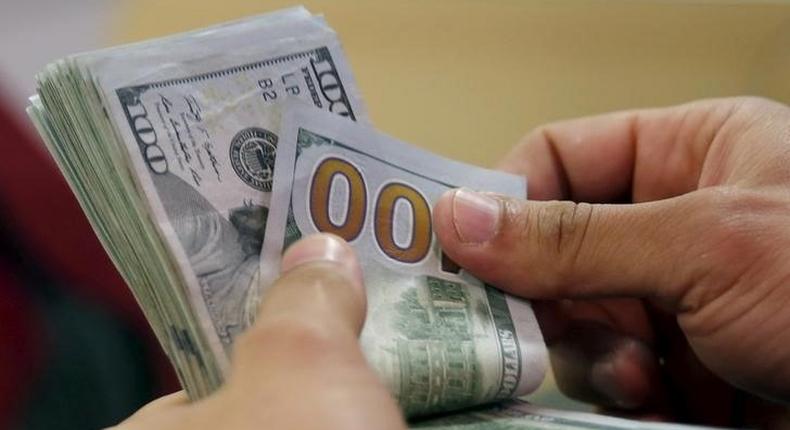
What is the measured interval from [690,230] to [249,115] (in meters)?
0.30

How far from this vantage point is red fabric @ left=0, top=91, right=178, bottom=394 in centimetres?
110

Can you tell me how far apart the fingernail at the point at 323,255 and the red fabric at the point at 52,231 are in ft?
2.29

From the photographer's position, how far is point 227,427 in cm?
35

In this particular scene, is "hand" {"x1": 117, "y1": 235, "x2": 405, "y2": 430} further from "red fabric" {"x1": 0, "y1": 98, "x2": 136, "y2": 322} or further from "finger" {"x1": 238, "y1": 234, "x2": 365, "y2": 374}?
"red fabric" {"x1": 0, "y1": 98, "x2": 136, "y2": 322}

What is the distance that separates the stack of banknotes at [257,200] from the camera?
513 millimetres

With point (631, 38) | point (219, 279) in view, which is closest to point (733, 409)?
point (219, 279)

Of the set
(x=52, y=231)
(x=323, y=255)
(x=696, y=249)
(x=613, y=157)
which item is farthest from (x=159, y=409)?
(x=52, y=231)

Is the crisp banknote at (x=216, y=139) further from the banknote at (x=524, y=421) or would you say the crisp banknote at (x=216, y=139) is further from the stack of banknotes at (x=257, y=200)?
the banknote at (x=524, y=421)

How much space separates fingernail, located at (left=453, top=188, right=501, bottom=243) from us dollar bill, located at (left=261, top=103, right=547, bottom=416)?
0.03 m

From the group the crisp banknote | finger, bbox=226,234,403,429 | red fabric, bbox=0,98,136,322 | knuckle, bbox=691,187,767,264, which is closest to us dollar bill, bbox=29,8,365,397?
the crisp banknote

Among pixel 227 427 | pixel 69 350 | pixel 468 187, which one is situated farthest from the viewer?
pixel 69 350

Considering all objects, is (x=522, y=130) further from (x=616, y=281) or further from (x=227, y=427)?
(x=227, y=427)

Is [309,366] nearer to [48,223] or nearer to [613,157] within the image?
[613,157]

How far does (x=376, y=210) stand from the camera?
0.59m
